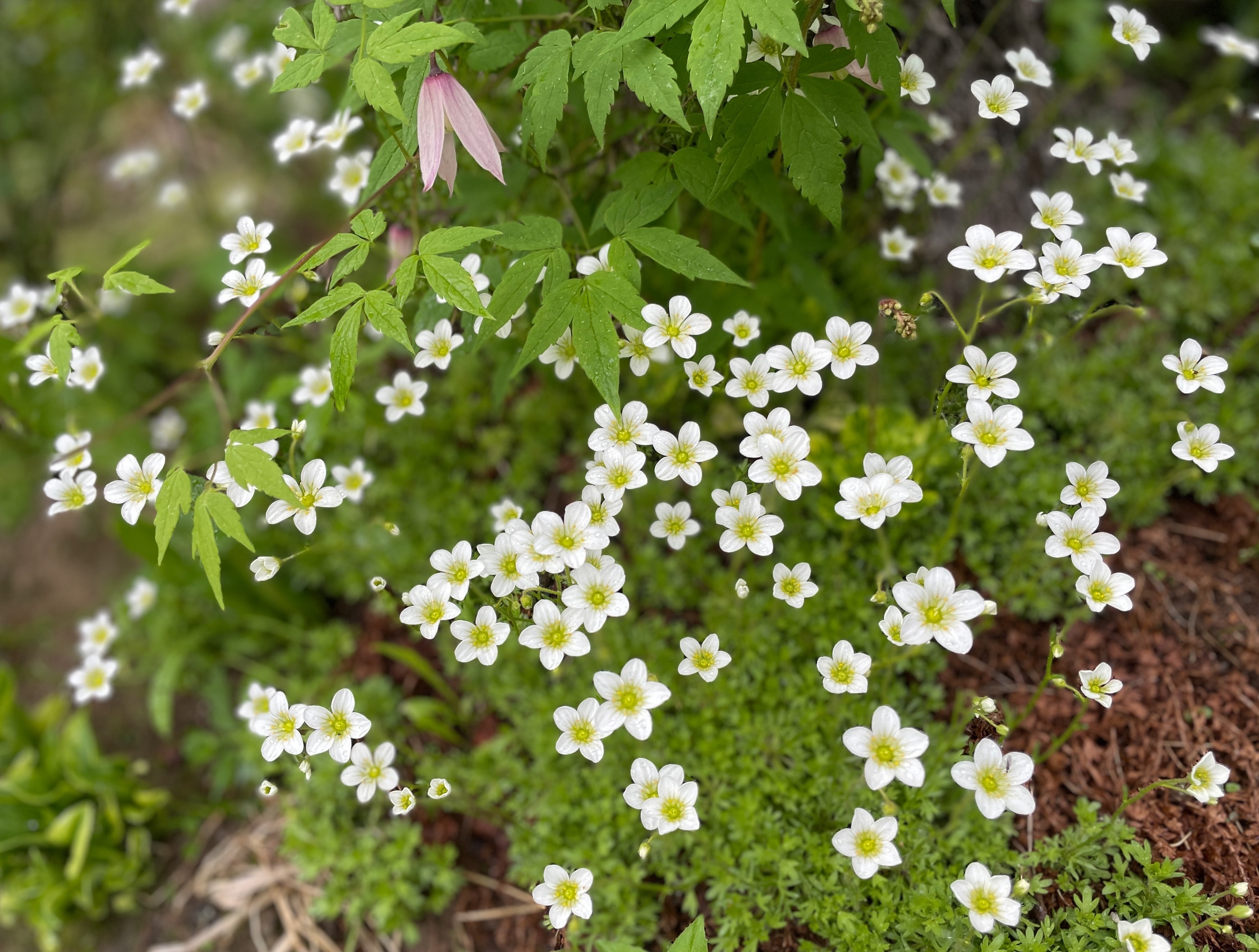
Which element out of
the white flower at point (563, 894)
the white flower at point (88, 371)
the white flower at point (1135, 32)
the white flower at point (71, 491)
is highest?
the white flower at point (1135, 32)

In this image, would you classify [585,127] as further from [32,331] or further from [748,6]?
[32,331]

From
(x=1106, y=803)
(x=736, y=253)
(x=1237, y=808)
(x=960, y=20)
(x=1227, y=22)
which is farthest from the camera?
(x=1227, y=22)

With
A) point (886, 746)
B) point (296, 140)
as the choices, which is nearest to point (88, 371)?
point (296, 140)

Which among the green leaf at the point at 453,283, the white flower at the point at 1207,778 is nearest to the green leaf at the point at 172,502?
the green leaf at the point at 453,283

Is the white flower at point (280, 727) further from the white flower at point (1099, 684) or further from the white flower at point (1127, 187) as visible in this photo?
the white flower at point (1127, 187)

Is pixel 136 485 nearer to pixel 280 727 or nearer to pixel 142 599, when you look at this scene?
pixel 280 727

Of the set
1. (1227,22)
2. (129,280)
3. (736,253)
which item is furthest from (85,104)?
(1227,22)
